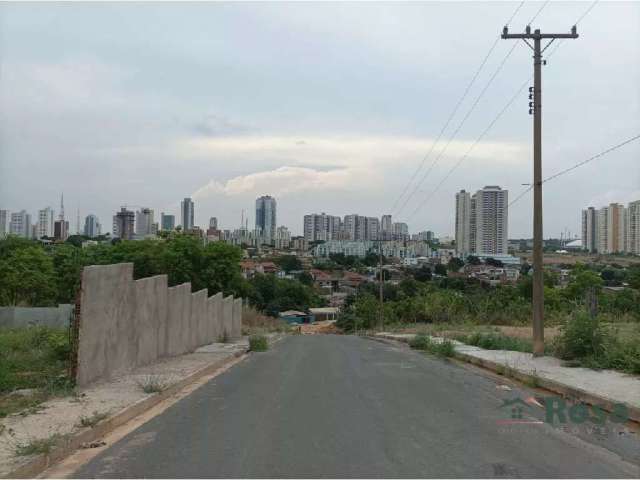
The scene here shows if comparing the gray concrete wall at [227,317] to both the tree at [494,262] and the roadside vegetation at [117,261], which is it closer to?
the roadside vegetation at [117,261]

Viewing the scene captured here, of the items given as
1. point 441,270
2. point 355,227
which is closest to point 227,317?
point 441,270

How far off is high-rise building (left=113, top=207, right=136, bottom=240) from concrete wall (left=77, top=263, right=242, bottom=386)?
58.3 meters

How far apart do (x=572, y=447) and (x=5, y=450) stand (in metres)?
6.40

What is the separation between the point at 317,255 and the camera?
14462 centimetres

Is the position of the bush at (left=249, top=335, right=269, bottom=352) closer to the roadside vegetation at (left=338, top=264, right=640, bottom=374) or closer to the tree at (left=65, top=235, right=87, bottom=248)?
the roadside vegetation at (left=338, top=264, right=640, bottom=374)

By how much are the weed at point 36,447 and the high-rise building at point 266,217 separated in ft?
486

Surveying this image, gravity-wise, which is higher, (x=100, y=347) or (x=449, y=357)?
(x=100, y=347)

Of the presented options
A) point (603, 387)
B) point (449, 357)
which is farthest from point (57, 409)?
point (449, 357)

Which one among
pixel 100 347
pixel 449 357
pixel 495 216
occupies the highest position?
pixel 495 216

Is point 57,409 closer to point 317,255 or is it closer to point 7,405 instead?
point 7,405

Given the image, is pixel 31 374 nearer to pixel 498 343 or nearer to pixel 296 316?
pixel 498 343

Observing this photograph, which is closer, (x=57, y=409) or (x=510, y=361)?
(x=57, y=409)

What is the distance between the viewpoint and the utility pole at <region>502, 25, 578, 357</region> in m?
17.7

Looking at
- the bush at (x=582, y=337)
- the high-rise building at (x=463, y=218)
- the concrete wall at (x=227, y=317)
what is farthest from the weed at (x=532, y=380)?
the high-rise building at (x=463, y=218)
